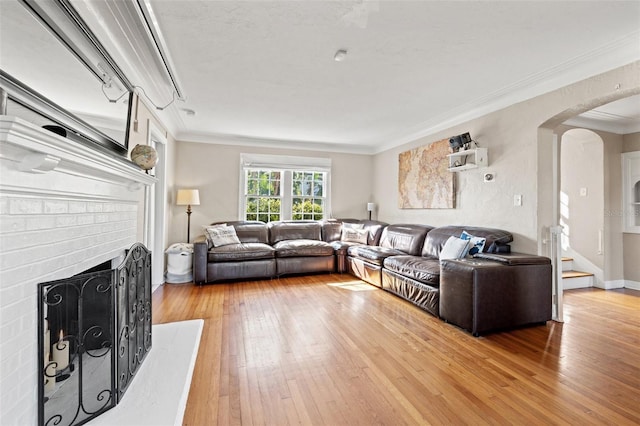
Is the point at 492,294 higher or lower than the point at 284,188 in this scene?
lower

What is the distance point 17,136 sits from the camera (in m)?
0.96

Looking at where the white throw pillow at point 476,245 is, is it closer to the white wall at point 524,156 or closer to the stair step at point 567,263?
the white wall at point 524,156

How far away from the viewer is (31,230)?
1.22 m

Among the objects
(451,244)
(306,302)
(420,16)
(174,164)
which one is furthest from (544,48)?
(174,164)

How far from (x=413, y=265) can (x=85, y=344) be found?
119 inches

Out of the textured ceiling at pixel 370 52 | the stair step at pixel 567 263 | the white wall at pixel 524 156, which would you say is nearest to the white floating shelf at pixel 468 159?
the white wall at pixel 524 156

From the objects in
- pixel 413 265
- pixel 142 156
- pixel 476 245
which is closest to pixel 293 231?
pixel 413 265

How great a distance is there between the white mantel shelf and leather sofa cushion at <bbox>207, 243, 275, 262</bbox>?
3.01 meters

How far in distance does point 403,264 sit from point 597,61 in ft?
8.55

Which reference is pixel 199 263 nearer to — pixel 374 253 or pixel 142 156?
pixel 142 156

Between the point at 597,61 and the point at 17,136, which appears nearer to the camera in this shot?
the point at 17,136

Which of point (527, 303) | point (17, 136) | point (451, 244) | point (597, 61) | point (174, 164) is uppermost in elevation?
point (597, 61)

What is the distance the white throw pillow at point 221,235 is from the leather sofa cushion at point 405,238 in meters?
2.51

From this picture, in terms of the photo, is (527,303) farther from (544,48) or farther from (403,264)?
(544,48)
